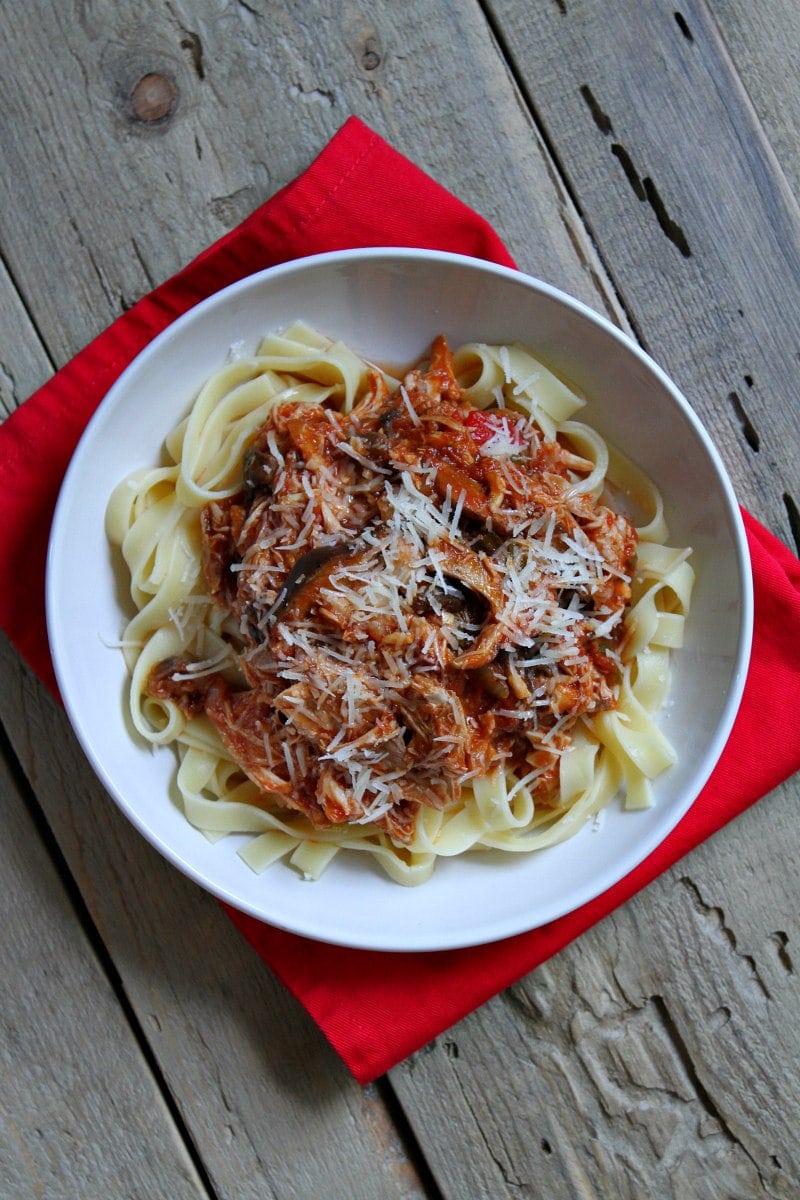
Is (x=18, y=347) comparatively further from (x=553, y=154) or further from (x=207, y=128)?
(x=553, y=154)

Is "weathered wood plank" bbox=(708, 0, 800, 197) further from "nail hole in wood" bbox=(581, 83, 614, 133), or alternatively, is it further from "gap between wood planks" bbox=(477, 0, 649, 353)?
"gap between wood planks" bbox=(477, 0, 649, 353)

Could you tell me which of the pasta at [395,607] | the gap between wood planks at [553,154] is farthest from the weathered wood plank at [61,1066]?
the gap between wood planks at [553,154]

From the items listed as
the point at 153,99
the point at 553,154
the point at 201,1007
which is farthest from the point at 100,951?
the point at 553,154

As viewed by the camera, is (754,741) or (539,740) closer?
(539,740)

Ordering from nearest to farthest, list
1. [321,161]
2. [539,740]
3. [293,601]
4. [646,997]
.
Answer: [293,601]
[539,740]
[321,161]
[646,997]

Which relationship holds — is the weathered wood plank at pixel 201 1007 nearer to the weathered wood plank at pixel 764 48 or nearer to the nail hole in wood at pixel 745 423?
the nail hole in wood at pixel 745 423

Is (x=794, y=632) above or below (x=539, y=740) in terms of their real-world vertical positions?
below

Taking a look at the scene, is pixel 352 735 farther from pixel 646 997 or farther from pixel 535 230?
pixel 535 230

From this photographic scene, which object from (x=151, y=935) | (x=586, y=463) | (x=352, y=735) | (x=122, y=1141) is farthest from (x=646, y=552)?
(x=122, y=1141)
